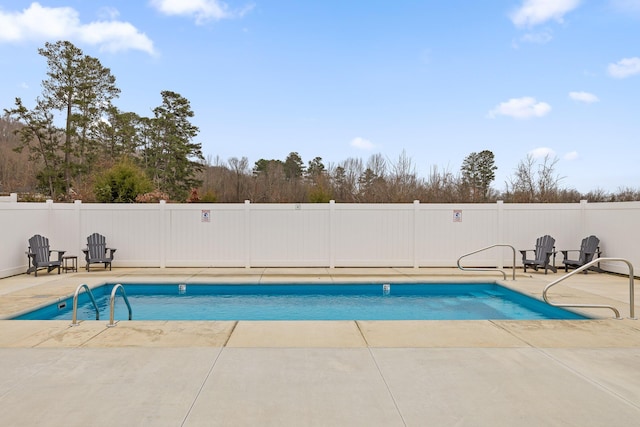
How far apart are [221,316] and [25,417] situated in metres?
4.55

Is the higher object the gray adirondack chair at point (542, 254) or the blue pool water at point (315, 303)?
the gray adirondack chair at point (542, 254)

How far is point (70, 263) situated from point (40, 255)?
132cm

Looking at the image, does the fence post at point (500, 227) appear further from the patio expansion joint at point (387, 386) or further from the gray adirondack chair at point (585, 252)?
the patio expansion joint at point (387, 386)

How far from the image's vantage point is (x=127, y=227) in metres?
11.6

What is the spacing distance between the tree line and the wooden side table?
367cm

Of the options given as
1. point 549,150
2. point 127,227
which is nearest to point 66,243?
point 127,227

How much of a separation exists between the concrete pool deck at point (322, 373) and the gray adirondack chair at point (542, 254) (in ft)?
16.1

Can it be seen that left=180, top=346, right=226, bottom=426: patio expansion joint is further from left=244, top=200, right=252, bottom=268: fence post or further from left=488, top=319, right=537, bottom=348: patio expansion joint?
left=244, top=200, right=252, bottom=268: fence post

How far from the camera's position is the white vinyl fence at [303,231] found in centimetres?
1154

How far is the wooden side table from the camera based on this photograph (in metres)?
10.7

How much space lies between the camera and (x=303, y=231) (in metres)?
11.6

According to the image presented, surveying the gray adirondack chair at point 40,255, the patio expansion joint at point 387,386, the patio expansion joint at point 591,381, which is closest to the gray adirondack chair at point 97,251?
A: the gray adirondack chair at point 40,255

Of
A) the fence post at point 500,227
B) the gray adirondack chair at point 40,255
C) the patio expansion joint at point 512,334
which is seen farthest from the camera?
the fence post at point 500,227

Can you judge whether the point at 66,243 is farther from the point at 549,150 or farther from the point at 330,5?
the point at 549,150
